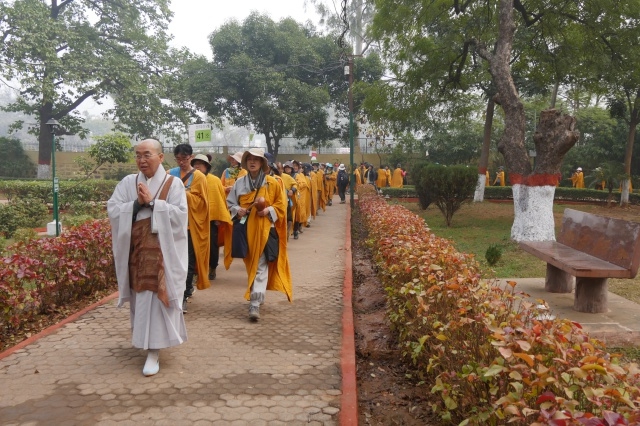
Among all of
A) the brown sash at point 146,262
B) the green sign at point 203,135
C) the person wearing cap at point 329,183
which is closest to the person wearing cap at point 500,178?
the person wearing cap at point 329,183

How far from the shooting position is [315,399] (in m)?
3.49

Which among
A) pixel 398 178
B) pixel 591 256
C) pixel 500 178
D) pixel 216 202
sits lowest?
pixel 591 256

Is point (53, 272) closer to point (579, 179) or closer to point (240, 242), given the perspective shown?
point (240, 242)

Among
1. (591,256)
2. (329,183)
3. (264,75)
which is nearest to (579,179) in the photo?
(329,183)

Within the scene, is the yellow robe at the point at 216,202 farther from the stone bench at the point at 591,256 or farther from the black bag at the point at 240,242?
the stone bench at the point at 591,256

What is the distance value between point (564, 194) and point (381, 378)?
21790 millimetres

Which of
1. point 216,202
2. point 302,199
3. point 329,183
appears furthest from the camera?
point 329,183

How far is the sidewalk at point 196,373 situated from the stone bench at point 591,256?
2.38m

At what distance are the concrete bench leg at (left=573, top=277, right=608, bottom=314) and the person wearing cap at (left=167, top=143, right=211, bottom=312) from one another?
3.68 metres

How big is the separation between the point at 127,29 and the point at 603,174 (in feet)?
73.4

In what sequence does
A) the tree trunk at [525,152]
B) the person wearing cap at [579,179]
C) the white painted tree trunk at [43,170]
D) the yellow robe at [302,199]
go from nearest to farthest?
the tree trunk at [525,152] < the yellow robe at [302,199] < the person wearing cap at [579,179] < the white painted tree trunk at [43,170]

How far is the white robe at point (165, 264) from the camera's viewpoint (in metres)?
3.87

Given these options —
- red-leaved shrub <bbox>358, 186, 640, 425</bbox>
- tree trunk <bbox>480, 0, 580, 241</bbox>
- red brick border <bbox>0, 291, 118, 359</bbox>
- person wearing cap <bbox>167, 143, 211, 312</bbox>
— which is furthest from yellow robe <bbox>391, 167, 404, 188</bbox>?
red-leaved shrub <bbox>358, 186, 640, 425</bbox>

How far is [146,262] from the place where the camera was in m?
3.88
